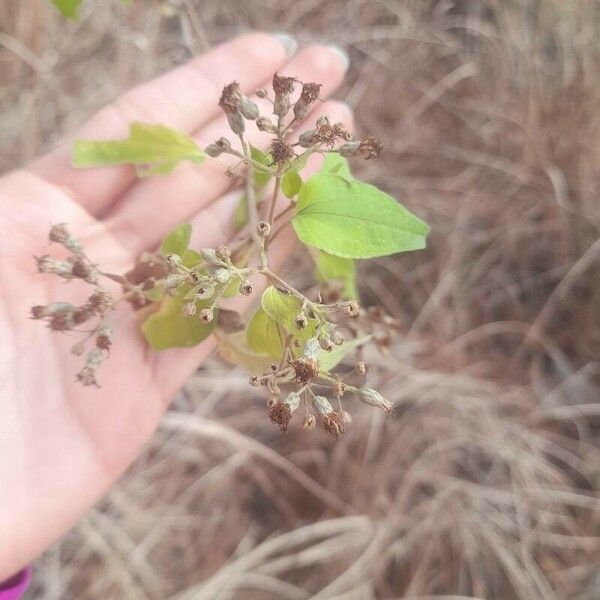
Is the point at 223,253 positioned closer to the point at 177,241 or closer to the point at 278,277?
the point at 278,277

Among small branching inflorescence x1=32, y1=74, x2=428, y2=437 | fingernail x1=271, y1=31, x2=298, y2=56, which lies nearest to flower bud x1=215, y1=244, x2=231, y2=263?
small branching inflorescence x1=32, y1=74, x2=428, y2=437

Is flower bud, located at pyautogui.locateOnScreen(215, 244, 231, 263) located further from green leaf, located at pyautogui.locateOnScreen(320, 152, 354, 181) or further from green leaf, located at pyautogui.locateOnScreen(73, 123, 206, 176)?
green leaf, located at pyautogui.locateOnScreen(73, 123, 206, 176)

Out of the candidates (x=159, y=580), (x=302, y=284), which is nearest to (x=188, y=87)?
(x=302, y=284)

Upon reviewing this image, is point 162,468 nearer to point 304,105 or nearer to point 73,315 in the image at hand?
point 73,315

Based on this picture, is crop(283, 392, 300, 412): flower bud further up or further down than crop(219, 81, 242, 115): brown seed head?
further down

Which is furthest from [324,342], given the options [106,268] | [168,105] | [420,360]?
[420,360]

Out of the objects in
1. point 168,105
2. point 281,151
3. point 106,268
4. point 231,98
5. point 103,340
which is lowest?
point 103,340
